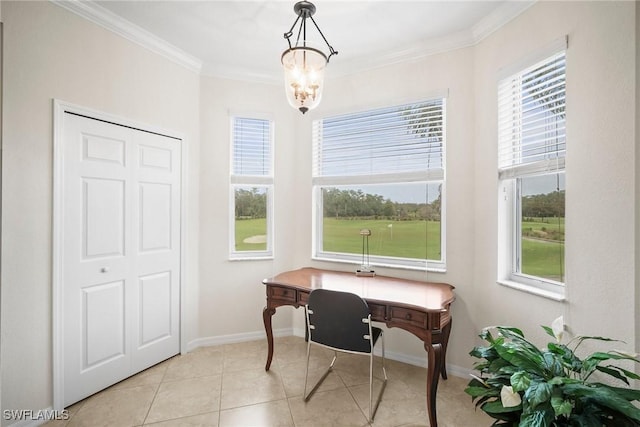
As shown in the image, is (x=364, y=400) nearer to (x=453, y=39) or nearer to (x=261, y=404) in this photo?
(x=261, y=404)

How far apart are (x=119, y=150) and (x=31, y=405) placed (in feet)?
6.03

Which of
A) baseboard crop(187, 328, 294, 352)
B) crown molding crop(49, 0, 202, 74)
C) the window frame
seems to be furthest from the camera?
the window frame

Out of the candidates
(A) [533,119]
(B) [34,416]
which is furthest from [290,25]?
(B) [34,416]

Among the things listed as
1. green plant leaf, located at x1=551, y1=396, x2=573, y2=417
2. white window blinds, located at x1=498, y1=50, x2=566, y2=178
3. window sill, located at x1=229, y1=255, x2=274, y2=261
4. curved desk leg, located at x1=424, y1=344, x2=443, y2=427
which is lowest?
curved desk leg, located at x1=424, y1=344, x2=443, y2=427

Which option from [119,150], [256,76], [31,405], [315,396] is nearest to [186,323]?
[31,405]

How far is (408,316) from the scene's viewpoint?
2.03 metres

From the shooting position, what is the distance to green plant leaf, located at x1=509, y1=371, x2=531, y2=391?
1.26m

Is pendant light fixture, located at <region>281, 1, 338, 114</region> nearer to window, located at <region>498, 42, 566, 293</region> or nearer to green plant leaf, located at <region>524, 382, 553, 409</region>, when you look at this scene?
window, located at <region>498, 42, 566, 293</region>

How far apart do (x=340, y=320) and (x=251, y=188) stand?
1844 mm

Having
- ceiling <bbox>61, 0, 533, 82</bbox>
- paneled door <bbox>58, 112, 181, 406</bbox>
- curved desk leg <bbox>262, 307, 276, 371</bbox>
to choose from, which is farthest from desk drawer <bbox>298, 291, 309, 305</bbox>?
ceiling <bbox>61, 0, 533, 82</bbox>

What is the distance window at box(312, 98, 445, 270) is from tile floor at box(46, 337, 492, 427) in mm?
1025

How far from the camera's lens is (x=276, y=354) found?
9.71 ft

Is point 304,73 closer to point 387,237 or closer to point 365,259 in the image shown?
point 387,237

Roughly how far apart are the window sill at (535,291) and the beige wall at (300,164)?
5 centimetres
